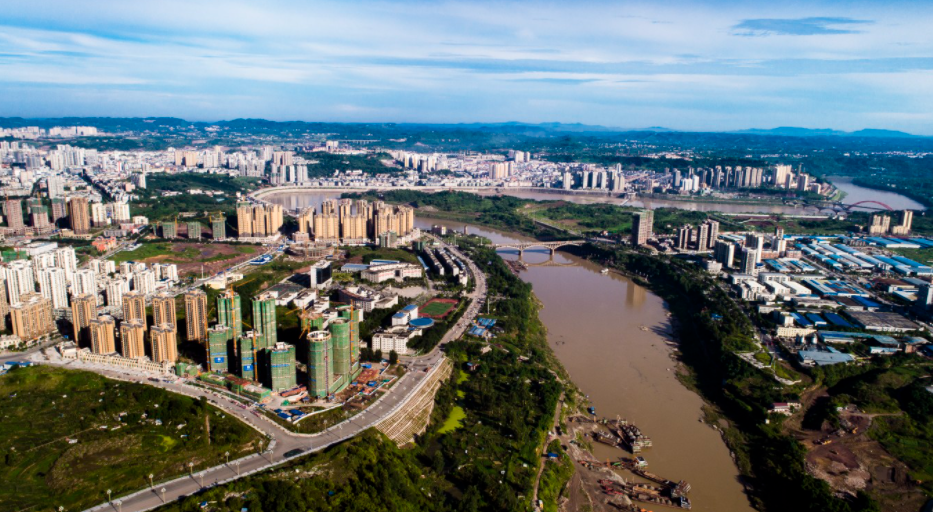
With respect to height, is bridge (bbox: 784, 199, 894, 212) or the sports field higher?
bridge (bbox: 784, 199, 894, 212)

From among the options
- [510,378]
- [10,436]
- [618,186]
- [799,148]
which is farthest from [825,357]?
[799,148]

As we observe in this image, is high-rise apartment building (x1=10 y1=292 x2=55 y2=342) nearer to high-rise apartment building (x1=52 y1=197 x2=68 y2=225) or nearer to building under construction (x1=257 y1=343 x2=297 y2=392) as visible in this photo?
building under construction (x1=257 y1=343 x2=297 y2=392)

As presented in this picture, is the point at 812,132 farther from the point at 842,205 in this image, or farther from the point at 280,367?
the point at 280,367

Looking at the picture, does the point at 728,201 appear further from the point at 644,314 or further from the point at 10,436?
the point at 10,436

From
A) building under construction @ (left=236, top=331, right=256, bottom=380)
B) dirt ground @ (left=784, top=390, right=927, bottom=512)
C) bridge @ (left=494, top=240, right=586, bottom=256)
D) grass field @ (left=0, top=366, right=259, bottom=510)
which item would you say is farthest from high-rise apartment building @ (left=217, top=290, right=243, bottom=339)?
bridge @ (left=494, top=240, right=586, bottom=256)

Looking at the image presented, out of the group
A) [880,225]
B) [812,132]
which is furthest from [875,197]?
[812,132]

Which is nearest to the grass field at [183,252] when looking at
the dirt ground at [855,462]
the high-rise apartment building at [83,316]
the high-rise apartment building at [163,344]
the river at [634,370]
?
the high-rise apartment building at [83,316]

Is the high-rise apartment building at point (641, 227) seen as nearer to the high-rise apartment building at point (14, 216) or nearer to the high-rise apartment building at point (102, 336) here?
the high-rise apartment building at point (102, 336)
